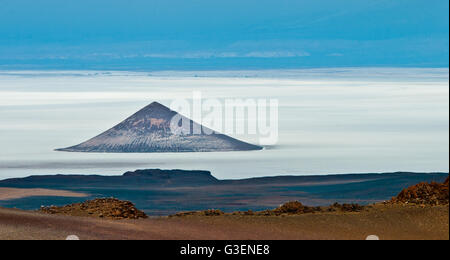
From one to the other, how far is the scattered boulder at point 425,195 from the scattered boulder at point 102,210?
565 cm

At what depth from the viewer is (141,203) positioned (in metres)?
27.1

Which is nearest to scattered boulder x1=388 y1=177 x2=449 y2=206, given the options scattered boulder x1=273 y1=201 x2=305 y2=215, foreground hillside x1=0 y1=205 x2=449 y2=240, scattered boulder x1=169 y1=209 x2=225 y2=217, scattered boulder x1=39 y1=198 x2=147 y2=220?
foreground hillside x1=0 y1=205 x2=449 y2=240

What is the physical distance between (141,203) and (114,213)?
8.56 m

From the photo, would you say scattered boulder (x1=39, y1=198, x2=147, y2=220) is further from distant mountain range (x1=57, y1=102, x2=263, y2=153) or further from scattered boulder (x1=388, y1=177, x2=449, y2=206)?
distant mountain range (x1=57, y1=102, x2=263, y2=153)

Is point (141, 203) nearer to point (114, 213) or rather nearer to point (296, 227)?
point (114, 213)

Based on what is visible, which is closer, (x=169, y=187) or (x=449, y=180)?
(x=449, y=180)

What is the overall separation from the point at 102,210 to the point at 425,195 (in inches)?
268

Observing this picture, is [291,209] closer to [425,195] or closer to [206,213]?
[206,213]

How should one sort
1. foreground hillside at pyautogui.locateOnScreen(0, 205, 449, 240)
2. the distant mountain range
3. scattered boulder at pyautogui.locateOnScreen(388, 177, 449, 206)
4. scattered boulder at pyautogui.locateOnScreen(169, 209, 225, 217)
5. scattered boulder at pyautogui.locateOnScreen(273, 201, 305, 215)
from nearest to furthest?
1. foreground hillside at pyautogui.locateOnScreen(0, 205, 449, 240)
2. scattered boulder at pyautogui.locateOnScreen(169, 209, 225, 217)
3. scattered boulder at pyautogui.locateOnScreen(273, 201, 305, 215)
4. scattered boulder at pyautogui.locateOnScreen(388, 177, 449, 206)
5. the distant mountain range

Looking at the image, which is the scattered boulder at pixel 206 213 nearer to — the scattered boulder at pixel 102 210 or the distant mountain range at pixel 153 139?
the scattered boulder at pixel 102 210

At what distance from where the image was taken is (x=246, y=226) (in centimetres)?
1728

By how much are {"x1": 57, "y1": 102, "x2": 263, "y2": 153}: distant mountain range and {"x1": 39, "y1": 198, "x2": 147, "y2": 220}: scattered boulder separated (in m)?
24.4

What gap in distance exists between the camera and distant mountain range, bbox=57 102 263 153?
45031 mm
